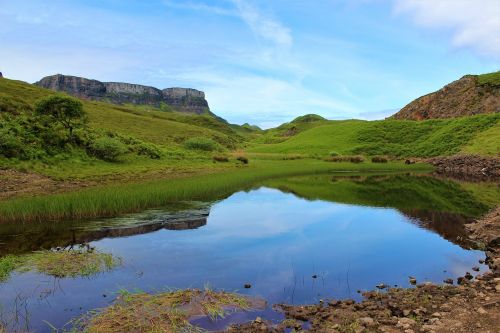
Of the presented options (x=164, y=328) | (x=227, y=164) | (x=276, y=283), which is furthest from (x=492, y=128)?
(x=164, y=328)

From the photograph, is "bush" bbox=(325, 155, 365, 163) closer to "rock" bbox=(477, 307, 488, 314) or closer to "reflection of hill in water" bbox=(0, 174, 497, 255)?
"reflection of hill in water" bbox=(0, 174, 497, 255)

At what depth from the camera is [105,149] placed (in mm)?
53031

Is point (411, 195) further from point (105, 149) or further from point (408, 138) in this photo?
point (408, 138)

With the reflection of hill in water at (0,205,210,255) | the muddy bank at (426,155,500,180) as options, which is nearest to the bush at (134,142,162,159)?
the reflection of hill in water at (0,205,210,255)

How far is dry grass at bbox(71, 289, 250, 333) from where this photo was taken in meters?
11.9

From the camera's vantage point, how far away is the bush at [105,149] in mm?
53031

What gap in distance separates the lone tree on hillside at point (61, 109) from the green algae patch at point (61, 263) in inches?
1475

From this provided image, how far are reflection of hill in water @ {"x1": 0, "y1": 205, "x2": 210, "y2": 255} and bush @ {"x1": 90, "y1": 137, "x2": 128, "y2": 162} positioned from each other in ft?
87.8

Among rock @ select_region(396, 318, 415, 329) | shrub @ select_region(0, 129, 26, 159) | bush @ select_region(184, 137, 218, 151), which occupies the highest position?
bush @ select_region(184, 137, 218, 151)

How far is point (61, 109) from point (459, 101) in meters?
122

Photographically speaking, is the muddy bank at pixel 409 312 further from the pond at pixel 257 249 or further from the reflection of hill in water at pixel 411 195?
the reflection of hill in water at pixel 411 195

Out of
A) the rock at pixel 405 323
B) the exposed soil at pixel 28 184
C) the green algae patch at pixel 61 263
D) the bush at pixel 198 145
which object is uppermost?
the bush at pixel 198 145

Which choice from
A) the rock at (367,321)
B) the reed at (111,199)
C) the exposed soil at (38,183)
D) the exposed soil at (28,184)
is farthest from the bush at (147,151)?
the rock at (367,321)

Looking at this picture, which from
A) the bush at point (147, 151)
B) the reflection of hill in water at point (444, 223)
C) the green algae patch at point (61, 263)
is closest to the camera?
the green algae patch at point (61, 263)
